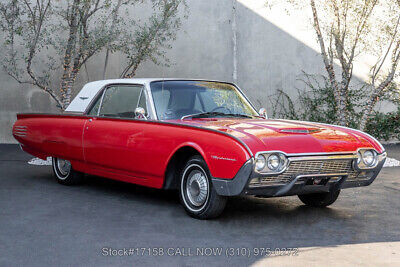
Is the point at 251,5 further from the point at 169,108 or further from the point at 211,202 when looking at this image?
the point at 211,202

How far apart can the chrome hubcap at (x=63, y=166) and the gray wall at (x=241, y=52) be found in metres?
6.93

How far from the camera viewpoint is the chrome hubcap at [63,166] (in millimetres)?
A: 8342

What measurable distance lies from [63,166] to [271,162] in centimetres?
385

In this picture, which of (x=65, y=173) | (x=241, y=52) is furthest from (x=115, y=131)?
(x=241, y=52)

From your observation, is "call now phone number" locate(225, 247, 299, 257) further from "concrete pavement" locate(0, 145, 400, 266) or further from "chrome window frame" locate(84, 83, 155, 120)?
"chrome window frame" locate(84, 83, 155, 120)

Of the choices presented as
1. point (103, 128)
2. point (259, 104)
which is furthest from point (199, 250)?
point (259, 104)

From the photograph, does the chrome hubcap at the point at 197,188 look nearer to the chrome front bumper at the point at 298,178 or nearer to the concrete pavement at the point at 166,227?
the concrete pavement at the point at 166,227

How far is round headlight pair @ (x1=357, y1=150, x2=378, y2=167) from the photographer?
6.11m

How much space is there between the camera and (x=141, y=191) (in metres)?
8.02

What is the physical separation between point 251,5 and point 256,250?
11.1 meters

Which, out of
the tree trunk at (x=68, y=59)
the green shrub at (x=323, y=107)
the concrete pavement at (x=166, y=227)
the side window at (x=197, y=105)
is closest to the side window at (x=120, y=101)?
the side window at (x=197, y=105)

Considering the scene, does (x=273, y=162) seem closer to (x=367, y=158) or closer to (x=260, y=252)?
(x=260, y=252)

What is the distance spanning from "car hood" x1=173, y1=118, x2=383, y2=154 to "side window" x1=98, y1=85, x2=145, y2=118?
87 cm

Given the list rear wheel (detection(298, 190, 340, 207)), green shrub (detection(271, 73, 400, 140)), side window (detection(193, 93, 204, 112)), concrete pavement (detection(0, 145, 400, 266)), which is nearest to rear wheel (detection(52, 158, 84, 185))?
concrete pavement (detection(0, 145, 400, 266))
